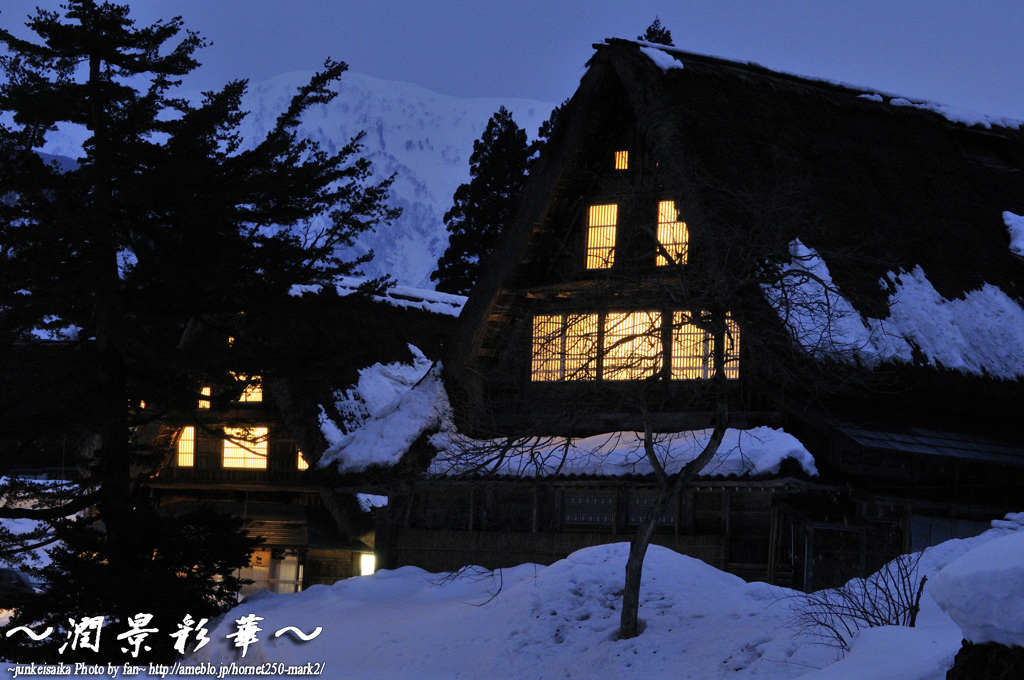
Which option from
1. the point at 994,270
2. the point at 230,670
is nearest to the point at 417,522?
the point at 230,670

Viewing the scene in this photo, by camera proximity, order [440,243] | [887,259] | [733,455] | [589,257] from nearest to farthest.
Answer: [733,455] < [887,259] < [589,257] < [440,243]

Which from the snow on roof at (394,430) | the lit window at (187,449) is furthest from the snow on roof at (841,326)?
the lit window at (187,449)

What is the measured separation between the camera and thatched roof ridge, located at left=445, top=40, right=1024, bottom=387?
1775 centimetres

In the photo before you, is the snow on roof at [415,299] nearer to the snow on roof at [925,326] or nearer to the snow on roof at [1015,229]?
the snow on roof at [1015,229]

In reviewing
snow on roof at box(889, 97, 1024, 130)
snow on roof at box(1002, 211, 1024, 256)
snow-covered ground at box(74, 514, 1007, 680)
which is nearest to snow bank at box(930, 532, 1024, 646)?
snow-covered ground at box(74, 514, 1007, 680)

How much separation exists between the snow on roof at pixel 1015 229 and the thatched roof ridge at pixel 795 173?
160 millimetres

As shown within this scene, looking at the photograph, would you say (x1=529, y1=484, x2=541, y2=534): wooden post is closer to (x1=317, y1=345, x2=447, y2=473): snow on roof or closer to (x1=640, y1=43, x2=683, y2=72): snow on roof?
(x1=317, y1=345, x2=447, y2=473): snow on roof

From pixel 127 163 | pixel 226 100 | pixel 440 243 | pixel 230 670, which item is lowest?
pixel 230 670

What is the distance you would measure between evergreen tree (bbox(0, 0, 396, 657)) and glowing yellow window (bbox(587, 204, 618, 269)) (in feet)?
12.4

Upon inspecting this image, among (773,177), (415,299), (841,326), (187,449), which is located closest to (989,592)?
(841,326)

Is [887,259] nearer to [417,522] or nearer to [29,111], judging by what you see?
[417,522]

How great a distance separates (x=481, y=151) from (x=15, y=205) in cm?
2128

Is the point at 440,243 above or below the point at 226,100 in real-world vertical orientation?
above

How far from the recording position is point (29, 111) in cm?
1733
